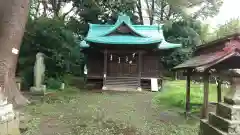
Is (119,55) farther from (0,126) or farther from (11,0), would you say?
(0,126)

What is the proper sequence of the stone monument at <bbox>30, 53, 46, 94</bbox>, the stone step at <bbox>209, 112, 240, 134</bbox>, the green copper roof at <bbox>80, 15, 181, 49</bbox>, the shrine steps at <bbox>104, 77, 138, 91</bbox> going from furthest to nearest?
the green copper roof at <bbox>80, 15, 181, 49</bbox>, the shrine steps at <bbox>104, 77, 138, 91</bbox>, the stone monument at <bbox>30, 53, 46, 94</bbox>, the stone step at <bbox>209, 112, 240, 134</bbox>

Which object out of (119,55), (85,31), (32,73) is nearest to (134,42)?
(119,55)

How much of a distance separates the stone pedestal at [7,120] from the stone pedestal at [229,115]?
4354mm

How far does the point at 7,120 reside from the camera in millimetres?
6078

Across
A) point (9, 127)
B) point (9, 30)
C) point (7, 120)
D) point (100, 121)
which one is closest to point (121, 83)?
point (100, 121)

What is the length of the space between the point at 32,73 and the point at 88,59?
6.88m

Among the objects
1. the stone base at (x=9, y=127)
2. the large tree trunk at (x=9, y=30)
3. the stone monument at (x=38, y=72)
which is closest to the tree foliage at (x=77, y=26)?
the stone monument at (x=38, y=72)

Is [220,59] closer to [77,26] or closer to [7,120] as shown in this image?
[7,120]

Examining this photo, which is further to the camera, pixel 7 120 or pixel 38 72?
pixel 38 72

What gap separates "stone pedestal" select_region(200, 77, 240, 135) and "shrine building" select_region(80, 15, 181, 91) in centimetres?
1593

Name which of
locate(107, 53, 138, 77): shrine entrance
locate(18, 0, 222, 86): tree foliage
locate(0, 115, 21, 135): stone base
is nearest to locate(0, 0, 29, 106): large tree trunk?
locate(0, 115, 21, 135): stone base

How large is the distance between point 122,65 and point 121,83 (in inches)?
82.9

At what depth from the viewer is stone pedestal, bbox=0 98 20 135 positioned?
5.91 m

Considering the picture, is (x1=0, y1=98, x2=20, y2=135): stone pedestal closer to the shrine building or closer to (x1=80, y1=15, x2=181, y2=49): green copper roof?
the shrine building
